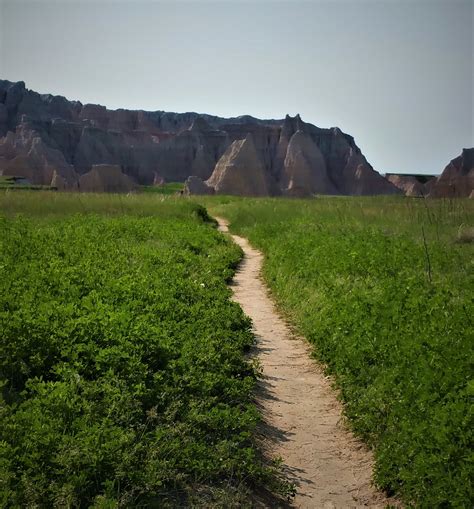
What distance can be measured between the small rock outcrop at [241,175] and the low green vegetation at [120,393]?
64.7 m

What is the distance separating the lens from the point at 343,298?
8.99 meters

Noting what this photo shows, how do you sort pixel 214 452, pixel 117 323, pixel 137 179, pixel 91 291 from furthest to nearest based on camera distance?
pixel 137 179 < pixel 91 291 < pixel 117 323 < pixel 214 452

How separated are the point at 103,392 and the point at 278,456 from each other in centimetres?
179

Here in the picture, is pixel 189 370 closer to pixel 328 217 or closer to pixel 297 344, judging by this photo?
pixel 297 344

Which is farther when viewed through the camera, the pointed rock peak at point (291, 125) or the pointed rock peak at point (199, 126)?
the pointed rock peak at point (199, 126)

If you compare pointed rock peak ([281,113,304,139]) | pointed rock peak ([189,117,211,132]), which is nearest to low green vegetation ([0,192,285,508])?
pointed rock peak ([281,113,304,139])

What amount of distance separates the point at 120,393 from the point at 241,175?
70209 millimetres

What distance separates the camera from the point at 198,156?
99500 millimetres

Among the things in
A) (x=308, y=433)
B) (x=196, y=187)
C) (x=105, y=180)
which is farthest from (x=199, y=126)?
(x=308, y=433)

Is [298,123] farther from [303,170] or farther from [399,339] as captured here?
[399,339]

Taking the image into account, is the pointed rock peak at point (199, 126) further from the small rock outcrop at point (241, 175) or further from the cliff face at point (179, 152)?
the small rock outcrop at point (241, 175)

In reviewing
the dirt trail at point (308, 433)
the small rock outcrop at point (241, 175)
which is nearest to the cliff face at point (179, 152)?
the small rock outcrop at point (241, 175)

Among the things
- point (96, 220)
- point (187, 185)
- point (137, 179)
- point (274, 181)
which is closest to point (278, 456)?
point (96, 220)

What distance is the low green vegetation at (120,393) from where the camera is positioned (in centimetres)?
395
